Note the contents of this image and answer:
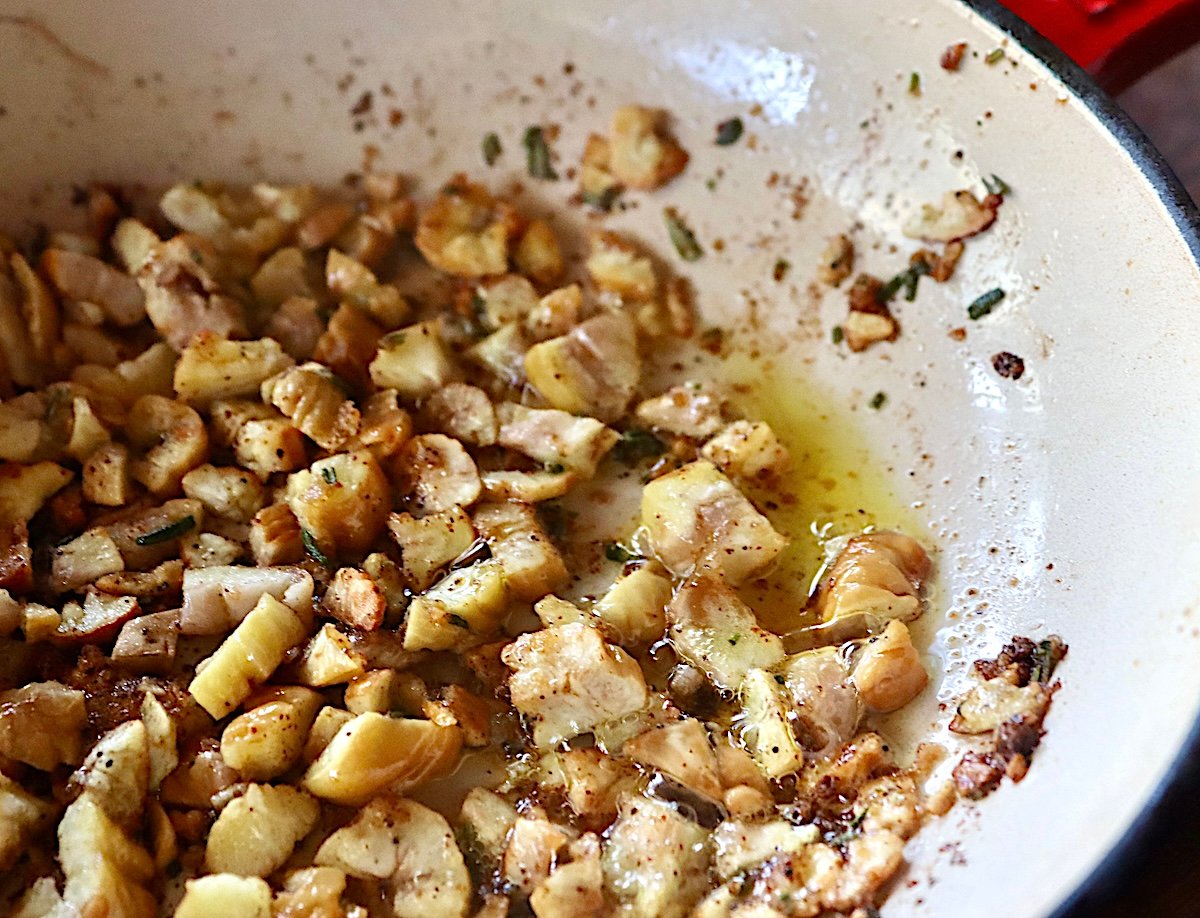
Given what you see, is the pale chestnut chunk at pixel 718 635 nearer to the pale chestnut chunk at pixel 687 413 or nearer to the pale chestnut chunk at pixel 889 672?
the pale chestnut chunk at pixel 889 672

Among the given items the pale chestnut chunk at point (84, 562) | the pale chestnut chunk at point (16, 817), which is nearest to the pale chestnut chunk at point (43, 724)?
the pale chestnut chunk at point (16, 817)

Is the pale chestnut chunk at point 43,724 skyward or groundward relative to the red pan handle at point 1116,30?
groundward

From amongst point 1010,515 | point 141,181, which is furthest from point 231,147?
point 1010,515

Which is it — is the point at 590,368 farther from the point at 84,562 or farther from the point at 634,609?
the point at 84,562

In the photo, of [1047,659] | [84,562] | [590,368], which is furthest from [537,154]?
[1047,659]

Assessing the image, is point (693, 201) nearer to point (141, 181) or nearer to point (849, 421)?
point (849, 421)

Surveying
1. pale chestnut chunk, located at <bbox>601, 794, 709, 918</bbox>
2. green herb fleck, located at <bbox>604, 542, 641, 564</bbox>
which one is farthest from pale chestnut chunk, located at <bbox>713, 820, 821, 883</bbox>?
green herb fleck, located at <bbox>604, 542, 641, 564</bbox>

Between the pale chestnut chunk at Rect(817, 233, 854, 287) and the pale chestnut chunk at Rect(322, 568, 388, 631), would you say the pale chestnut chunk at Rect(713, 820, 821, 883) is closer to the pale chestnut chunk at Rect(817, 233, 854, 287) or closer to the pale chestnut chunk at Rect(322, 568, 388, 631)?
the pale chestnut chunk at Rect(322, 568, 388, 631)
